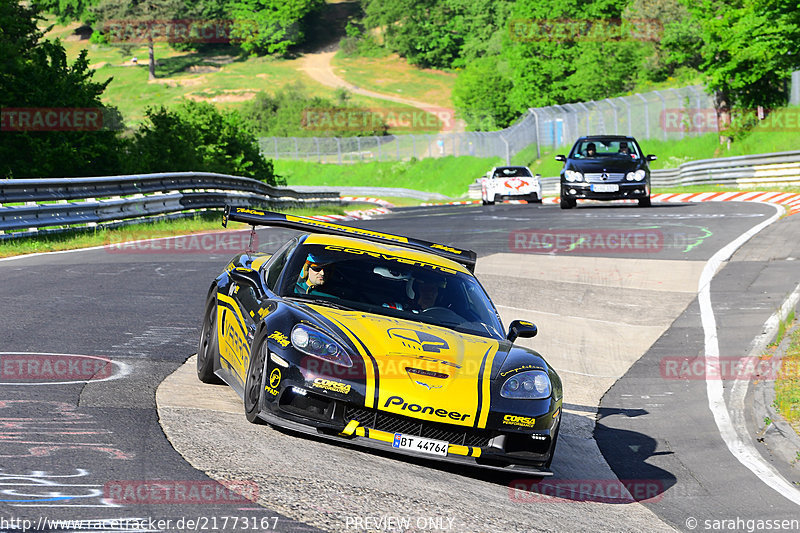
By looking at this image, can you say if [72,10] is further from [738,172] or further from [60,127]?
[60,127]

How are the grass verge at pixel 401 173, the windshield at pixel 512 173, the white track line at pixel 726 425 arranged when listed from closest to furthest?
the white track line at pixel 726 425, the windshield at pixel 512 173, the grass verge at pixel 401 173

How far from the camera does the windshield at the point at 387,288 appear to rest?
7.39 meters

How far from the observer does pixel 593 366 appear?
36.4ft

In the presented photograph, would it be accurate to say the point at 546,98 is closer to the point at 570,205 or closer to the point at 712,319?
the point at 570,205

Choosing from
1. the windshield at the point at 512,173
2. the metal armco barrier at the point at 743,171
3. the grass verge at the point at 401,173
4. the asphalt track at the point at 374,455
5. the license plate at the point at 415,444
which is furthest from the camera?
the grass verge at the point at 401,173

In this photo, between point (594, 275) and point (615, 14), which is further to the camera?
point (615, 14)

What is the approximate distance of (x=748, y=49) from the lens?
134 ft

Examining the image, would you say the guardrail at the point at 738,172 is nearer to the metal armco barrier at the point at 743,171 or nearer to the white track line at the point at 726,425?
the metal armco barrier at the point at 743,171

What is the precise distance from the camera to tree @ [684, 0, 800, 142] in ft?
133

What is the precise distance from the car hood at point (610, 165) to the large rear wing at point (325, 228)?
19581 mm

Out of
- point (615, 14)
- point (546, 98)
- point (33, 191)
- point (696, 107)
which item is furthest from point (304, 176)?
point (33, 191)

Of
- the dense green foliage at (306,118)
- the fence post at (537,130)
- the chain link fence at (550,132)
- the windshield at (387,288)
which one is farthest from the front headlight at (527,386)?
the dense green foliage at (306,118)

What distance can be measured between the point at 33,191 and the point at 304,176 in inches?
2653

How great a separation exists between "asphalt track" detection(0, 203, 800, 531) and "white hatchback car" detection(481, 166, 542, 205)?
19223mm
